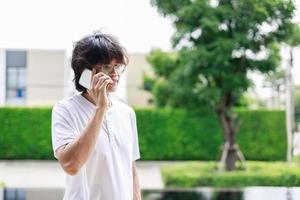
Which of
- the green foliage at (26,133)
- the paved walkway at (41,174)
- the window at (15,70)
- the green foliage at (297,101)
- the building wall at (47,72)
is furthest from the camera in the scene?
the green foliage at (26,133)

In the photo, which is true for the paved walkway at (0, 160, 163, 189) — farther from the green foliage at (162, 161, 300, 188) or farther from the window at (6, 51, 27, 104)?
the window at (6, 51, 27, 104)

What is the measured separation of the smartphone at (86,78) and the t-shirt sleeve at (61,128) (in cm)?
4

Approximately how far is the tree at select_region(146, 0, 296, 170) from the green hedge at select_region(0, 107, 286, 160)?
1.57 meters

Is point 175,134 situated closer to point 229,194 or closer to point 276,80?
point 276,80

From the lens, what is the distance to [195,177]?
396 centimetres

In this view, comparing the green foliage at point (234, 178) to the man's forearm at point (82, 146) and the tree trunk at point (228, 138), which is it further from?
the man's forearm at point (82, 146)

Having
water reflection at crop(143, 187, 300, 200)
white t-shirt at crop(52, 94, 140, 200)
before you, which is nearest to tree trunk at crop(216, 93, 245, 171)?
water reflection at crop(143, 187, 300, 200)

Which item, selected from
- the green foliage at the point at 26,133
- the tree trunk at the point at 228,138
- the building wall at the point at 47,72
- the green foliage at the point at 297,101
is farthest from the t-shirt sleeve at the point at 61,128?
the green foliage at the point at 26,133

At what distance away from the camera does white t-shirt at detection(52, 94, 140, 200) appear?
688 mm

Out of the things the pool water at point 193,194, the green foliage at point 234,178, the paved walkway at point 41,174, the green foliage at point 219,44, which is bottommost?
the paved walkway at point 41,174

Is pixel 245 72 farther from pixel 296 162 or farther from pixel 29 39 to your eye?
pixel 29 39

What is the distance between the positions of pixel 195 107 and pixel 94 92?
4.08m

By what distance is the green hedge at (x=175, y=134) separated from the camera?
19.6 feet

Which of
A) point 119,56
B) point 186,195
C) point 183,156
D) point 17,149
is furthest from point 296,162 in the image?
point 119,56
